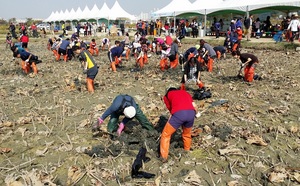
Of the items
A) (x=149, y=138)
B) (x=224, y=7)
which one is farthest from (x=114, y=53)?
(x=224, y=7)

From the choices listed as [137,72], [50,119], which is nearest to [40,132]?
[50,119]

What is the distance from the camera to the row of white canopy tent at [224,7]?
19.6m

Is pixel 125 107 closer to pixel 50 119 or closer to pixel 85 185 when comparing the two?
pixel 85 185

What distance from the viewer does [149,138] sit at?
595cm

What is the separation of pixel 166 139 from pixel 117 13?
3408 cm

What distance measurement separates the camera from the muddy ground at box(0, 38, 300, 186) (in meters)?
4.73

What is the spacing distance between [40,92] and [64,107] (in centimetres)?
249

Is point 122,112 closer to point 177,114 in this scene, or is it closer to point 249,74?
point 177,114

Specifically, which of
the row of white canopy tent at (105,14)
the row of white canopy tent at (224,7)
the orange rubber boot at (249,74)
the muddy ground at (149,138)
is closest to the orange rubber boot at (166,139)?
the muddy ground at (149,138)

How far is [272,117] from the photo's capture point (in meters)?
6.96

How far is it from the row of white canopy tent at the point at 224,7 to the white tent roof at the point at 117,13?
7857 mm

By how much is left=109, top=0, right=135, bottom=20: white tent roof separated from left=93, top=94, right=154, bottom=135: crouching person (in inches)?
1244

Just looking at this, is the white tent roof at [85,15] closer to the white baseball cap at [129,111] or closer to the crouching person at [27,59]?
the crouching person at [27,59]

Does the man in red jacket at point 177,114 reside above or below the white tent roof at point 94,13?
below
